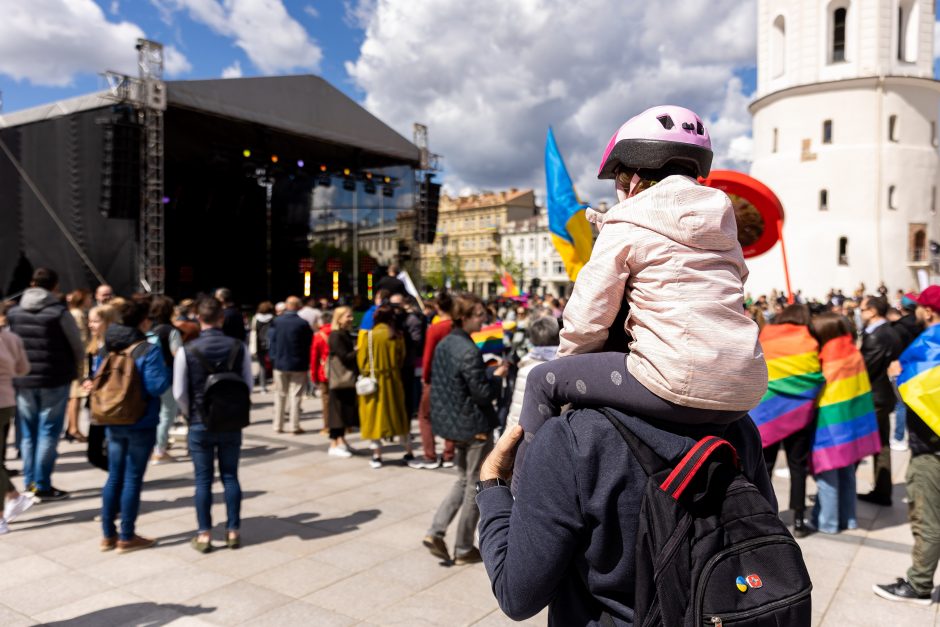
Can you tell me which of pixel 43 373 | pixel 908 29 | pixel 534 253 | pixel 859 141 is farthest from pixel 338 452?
pixel 534 253

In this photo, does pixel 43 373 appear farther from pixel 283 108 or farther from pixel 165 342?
pixel 283 108

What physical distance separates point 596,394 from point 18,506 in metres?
5.91

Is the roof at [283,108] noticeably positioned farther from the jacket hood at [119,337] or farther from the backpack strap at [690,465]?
the backpack strap at [690,465]

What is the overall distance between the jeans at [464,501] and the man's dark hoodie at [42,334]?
13.4 ft

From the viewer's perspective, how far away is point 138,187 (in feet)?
54.8

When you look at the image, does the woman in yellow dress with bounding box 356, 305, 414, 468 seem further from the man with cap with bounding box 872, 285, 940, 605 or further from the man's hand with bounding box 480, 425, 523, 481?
the man's hand with bounding box 480, 425, 523, 481

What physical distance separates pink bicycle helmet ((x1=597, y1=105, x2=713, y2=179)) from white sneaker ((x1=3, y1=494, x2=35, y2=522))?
5.95 metres

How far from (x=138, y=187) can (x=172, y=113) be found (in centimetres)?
393

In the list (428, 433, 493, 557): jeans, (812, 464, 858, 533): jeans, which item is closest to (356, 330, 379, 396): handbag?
(428, 433, 493, 557): jeans

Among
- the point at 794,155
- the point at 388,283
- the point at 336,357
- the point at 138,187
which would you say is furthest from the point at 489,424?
the point at 794,155

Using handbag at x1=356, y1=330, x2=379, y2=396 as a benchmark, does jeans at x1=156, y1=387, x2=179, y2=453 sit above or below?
below

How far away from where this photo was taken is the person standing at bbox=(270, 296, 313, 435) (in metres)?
9.69

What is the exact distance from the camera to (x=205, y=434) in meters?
5.18

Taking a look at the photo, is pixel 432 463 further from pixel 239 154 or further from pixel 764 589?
pixel 239 154
